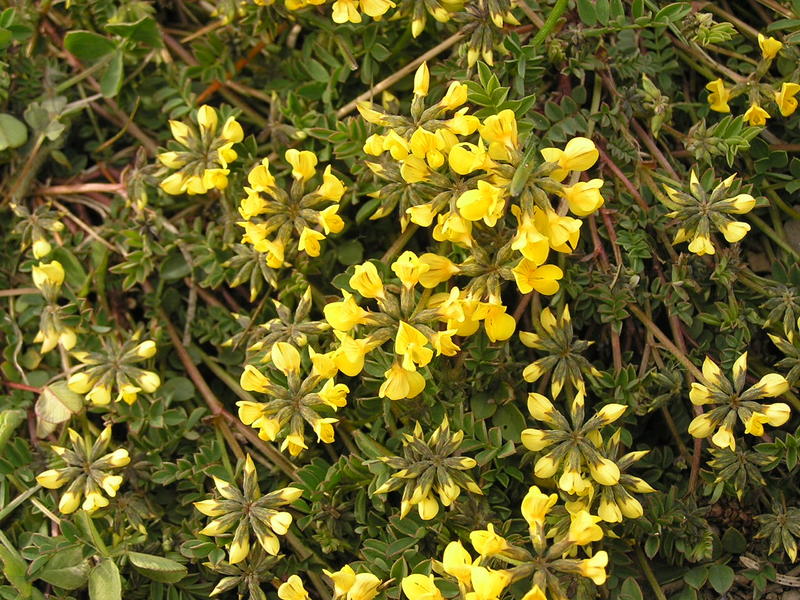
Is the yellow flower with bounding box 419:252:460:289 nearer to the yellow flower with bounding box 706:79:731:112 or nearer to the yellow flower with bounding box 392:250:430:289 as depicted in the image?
the yellow flower with bounding box 392:250:430:289

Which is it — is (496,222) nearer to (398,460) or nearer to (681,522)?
(398,460)

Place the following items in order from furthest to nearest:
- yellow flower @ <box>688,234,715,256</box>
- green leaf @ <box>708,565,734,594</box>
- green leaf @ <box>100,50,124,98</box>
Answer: green leaf @ <box>100,50,124,98</box>, green leaf @ <box>708,565,734,594</box>, yellow flower @ <box>688,234,715,256</box>

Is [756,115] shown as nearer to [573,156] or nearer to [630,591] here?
[573,156]

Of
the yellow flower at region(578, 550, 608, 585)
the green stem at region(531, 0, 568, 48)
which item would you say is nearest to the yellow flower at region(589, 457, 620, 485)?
the yellow flower at region(578, 550, 608, 585)

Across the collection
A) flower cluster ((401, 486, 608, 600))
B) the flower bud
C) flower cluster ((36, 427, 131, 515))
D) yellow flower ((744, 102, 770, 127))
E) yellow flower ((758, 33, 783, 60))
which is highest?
yellow flower ((758, 33, 783, 60))

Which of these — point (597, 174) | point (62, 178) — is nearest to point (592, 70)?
point (597, 174)

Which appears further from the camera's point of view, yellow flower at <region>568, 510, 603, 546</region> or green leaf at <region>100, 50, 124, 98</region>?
green leaf at <region>100, 50, 124, 98</region>

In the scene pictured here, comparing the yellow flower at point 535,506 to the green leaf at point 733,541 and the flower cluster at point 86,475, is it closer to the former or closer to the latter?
the green leaf at point 733,541
